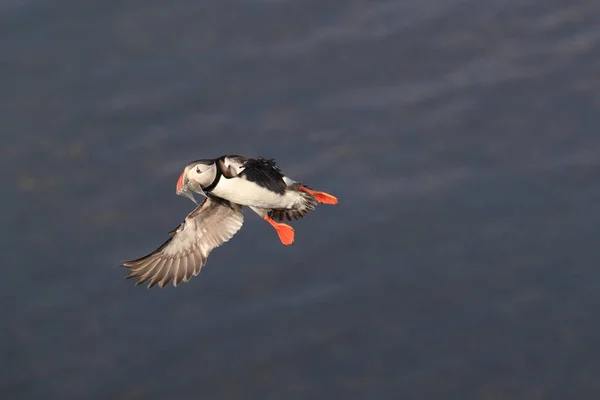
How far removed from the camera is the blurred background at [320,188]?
17.5 metres

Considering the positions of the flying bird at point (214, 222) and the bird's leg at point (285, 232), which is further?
the bird's leg at point (285, 232)

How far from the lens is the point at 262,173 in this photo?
13.9m

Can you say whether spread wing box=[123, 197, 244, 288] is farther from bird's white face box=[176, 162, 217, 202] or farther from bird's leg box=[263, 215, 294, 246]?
bird's white face box=[176, 162, 217, 202]

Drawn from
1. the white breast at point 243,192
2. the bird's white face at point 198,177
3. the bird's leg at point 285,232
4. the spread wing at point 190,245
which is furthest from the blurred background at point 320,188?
the bird's white face at point 198,177

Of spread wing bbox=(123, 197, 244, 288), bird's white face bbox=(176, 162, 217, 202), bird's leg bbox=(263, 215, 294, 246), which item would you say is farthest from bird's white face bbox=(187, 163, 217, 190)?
bird's leg bbox=(263, 215, 294, 246)

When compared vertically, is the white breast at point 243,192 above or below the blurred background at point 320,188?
below

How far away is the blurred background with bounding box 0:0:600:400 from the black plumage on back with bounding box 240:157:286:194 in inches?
149

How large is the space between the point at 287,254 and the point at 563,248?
2.91 m

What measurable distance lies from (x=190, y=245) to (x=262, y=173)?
3.83ft

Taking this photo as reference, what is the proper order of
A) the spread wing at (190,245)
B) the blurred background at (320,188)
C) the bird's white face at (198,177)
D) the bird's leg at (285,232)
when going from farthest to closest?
the blurred background at (320,188) < the bird's leg at (285,232) < the spread wing at (190,245) < the bird's white face at (198,177)

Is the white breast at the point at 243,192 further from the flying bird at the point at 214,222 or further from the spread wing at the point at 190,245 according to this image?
the spread wing at the point at 190,245

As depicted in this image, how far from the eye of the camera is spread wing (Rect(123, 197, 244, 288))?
48.0 feet

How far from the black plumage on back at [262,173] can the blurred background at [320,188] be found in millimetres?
3791

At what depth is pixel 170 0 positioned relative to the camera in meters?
20.7
